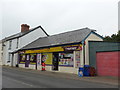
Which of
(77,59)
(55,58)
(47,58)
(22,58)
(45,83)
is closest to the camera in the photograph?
(45,83)

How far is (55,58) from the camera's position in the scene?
21.8 metres

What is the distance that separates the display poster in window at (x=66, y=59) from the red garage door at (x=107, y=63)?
3.52 meters

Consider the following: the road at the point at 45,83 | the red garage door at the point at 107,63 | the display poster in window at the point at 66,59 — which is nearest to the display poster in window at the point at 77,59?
the display poster in window at the point at 66,59

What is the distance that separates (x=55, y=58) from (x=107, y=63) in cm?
815

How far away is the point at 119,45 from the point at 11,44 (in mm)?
24895

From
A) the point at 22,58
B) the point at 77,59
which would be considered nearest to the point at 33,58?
the point at 22,58

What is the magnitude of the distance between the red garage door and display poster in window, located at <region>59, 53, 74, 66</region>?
3.52m

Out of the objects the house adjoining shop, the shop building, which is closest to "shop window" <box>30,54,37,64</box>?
the house adjoining shop

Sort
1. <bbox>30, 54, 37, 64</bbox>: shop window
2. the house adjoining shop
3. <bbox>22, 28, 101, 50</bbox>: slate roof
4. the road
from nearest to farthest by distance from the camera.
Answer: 1. the road
2. the house adjoining shop
3. <bbox>22, 28, 101, 50</bbox>: slate roof
4. <bbox>30, 54, 37, 64</bbox>: shop window

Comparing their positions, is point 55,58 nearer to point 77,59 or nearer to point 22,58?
point 77,59

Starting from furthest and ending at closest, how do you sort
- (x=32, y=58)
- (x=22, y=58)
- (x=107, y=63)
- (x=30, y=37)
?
(x=30, y=37) < (x=22, y=58) < (x=32, y=58) < (x=107, y=63)

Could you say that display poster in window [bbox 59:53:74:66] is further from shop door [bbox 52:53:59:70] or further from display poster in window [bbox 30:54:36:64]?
display poster in window [bbox 30:54:36:64]

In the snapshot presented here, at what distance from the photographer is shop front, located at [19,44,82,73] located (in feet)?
60.5

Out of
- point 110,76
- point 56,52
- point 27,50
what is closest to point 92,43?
point 110,76
